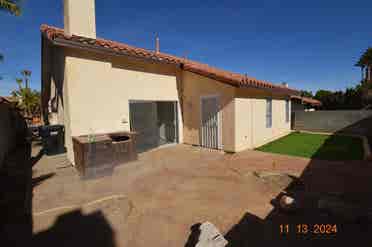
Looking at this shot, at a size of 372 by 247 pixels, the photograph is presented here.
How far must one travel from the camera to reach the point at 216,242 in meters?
2.53

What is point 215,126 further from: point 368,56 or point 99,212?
point 368,56

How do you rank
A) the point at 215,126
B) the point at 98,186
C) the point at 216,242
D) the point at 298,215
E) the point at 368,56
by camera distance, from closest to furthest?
the point at 216,242, the point at 298,215, the point at 98,186, the point at 215,126, the point at 368,56

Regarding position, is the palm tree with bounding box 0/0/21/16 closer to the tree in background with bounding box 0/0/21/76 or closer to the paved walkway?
the tree in background with bounding box 0/0/21/76

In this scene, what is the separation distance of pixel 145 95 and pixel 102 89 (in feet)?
6.76

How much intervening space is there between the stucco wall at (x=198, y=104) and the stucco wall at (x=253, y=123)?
0.32 meters

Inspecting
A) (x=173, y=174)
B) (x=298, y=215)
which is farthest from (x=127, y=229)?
(x=298, y=215)

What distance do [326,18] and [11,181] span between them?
601 inches

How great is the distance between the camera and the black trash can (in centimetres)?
828

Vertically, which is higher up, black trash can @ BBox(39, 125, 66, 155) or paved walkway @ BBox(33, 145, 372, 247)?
black trash can @ BBox(39, 125, 66, 155)

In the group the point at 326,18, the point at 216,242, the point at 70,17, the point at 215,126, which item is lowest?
the point at 216,242

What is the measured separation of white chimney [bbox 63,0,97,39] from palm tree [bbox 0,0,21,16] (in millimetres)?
1565
